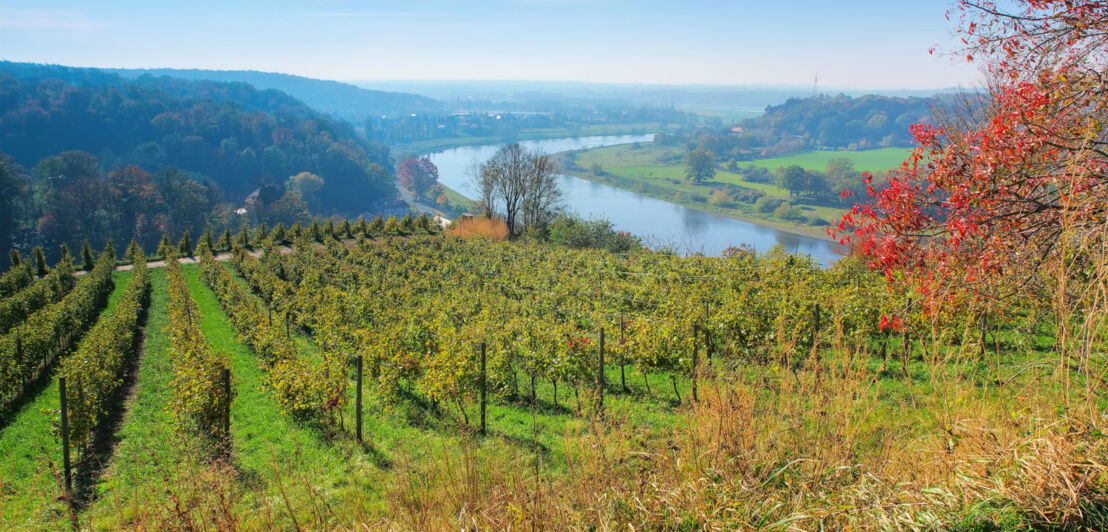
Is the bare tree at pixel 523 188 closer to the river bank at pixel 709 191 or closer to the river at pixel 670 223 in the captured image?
the river at pixel 670 223

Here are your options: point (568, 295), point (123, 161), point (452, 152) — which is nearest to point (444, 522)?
point (568, 295)

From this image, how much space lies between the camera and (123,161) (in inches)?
3509

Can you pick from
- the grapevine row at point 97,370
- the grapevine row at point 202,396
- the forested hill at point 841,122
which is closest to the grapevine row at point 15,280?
the grapevine row at point 97,370

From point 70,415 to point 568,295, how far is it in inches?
410

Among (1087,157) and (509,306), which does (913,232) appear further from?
(509,306)

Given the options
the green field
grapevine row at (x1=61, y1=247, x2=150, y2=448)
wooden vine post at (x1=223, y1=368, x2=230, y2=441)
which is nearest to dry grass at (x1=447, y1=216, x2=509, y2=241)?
grapevine row at (x1=61, y1=247, x2=150, y2=448)

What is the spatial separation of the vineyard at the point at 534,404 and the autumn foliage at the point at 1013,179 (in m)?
0.52

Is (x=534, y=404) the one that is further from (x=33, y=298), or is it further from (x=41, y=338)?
(x=33, y=298)

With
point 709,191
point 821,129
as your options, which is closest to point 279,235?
point 709,191

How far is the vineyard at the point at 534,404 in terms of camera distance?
8.97 feet

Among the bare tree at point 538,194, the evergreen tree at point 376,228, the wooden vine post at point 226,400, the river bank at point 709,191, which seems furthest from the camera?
the river bank at point 709,191

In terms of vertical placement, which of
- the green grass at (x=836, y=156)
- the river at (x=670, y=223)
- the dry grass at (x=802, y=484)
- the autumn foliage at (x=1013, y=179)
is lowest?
the river at (x=670, y=223)

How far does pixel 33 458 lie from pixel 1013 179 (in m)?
12.5

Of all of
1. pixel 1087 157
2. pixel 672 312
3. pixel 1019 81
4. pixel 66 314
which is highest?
pixel 1019 81
